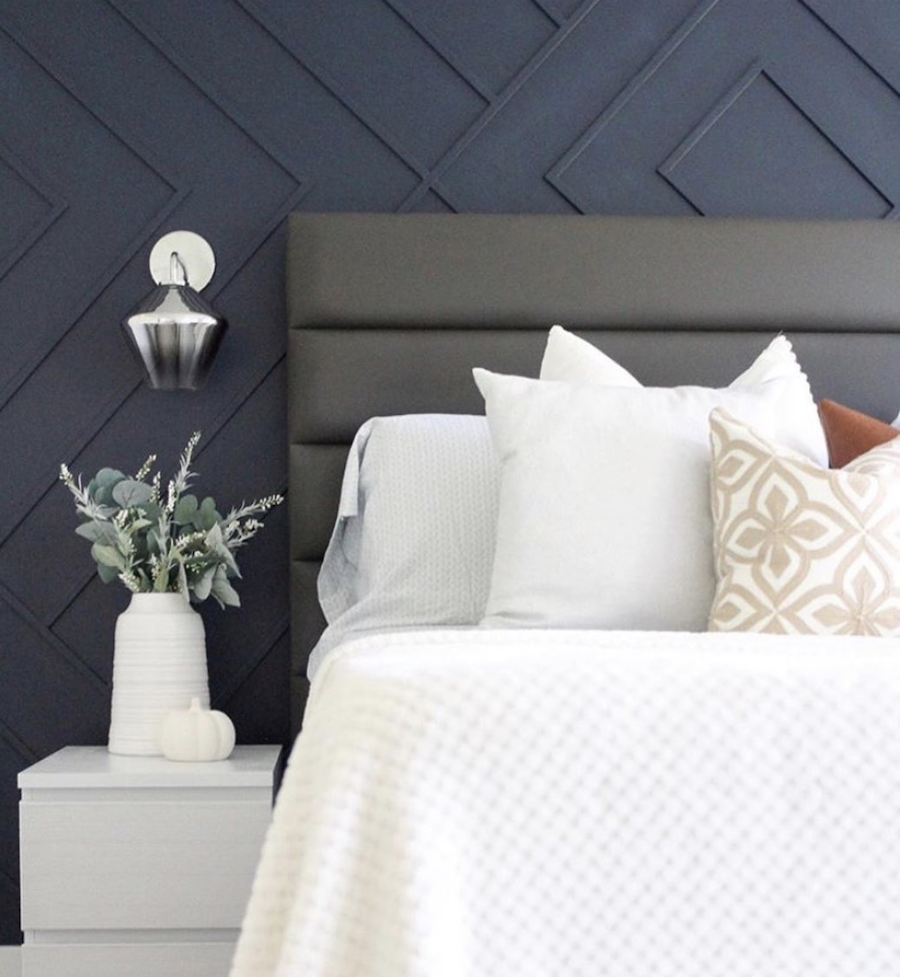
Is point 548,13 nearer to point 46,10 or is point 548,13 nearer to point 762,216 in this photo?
point 762,216

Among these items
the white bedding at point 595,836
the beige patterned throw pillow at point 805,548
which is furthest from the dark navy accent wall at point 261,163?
the white bedding at point 595,836

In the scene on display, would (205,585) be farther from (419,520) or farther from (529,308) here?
(529,308)

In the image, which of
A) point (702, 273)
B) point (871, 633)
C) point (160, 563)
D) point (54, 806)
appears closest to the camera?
point (871, 633)

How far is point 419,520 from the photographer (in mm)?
2387

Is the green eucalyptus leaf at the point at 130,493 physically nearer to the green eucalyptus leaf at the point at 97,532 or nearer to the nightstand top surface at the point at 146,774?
the green eucalyptus leaf at the point at 97,532

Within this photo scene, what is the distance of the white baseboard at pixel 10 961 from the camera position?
2.68m

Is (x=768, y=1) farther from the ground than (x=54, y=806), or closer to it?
farther from the ground

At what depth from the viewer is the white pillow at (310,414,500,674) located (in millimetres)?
2342

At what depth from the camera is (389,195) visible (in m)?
2.81

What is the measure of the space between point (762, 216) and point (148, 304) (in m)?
1.23

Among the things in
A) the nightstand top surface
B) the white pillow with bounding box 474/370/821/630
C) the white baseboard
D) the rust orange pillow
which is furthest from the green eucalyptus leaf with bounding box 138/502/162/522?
the rust orange pillow

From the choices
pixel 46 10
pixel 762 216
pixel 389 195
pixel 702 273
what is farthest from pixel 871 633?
pixel 46 10

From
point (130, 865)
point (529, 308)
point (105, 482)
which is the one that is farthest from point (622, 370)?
point (130, 865)

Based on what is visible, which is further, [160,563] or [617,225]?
[617,225]
